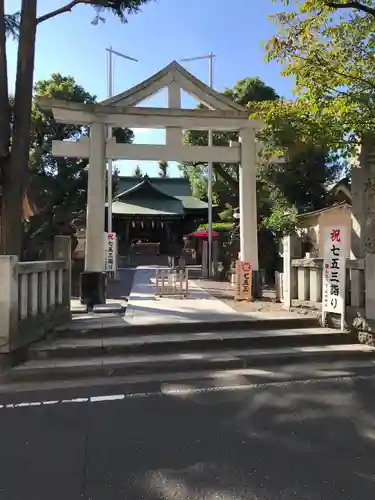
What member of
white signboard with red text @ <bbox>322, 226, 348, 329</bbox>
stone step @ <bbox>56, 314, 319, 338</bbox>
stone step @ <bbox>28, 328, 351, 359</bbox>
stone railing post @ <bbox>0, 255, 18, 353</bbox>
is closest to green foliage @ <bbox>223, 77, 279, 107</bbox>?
white signboard with red text @ <bbox>322, 226, 348, 329</bbox>

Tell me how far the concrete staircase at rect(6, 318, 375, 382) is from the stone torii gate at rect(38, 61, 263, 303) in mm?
3962

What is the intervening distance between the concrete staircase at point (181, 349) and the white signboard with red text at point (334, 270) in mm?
448

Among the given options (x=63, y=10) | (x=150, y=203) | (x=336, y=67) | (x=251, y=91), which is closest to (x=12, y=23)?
(x=63, y=10)

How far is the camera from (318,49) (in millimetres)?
7363

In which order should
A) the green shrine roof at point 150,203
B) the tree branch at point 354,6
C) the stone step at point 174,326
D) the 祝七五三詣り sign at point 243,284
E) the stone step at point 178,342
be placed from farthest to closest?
the green shrine roof at point 150,203
the 祝七五三詣り sign at point 243,284
the stone step at point 174,326
the tree branch at point 354,6
the stone step at point 178,342

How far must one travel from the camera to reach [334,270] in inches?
302

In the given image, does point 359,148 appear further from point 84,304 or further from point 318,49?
point 84,304

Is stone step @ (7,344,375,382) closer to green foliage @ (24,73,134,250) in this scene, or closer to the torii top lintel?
the torii top lintel

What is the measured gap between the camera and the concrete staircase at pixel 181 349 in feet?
19.6

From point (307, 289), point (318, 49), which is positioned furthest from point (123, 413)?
point (318, 49)

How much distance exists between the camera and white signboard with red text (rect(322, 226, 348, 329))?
24.6ft

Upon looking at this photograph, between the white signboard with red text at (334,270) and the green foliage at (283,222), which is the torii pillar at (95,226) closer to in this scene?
the white signboard with red text at (334,270)

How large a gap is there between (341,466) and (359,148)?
19.1 ft

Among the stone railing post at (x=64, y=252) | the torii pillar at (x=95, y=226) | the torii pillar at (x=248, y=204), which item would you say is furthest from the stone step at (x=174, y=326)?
the torii pillar at (x=248, y=204)
